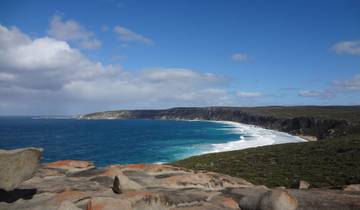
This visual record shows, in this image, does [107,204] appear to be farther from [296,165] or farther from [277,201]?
[296,165]

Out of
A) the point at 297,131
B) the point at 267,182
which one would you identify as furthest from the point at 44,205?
the point at 297,131

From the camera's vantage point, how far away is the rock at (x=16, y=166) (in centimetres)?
1432

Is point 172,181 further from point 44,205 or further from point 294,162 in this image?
point 294,162

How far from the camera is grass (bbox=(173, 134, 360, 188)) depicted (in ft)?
126

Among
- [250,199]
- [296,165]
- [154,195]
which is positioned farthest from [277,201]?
[296,165]

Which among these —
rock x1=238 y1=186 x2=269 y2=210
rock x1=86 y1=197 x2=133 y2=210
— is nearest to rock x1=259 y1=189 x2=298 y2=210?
rock x1=238 y1=186 x2=269 y2=210

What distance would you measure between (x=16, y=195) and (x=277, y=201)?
12176 mm

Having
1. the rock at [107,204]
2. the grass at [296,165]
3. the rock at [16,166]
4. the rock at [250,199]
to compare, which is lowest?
the grass at [296,165]

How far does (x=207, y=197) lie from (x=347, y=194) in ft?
22.4

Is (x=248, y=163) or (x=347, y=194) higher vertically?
(x=347, y=194)

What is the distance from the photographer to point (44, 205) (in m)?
14.8

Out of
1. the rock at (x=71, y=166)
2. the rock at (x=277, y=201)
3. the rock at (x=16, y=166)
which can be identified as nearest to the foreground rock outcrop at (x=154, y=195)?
the rock at (x=277, y=201)

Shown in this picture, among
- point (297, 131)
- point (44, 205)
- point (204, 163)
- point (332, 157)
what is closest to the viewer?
point (44, 205)

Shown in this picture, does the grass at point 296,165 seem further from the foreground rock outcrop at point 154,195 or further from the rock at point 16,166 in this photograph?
the rock at point 16,166
